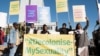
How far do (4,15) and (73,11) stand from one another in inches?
129

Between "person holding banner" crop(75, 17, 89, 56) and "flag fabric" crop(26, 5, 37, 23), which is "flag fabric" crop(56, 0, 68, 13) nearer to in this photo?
"flag fabric" crop(26, 5, 37, 23)

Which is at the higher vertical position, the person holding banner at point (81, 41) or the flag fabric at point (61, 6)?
the flag fabric at point (61, 6)

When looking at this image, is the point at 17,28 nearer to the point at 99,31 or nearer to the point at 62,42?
the point at 62,42

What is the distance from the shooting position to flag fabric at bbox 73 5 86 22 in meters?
11.0

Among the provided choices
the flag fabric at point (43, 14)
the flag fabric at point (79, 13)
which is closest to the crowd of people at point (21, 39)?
the flag fabric at point (79, 13)

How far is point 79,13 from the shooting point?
1106cm

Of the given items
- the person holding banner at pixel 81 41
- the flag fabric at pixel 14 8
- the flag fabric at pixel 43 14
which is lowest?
the person holding banner at pixel 81 41

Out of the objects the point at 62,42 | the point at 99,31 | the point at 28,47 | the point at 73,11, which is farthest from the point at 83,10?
the point at 28,47

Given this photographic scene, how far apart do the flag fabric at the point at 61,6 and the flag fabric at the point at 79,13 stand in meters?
0.81

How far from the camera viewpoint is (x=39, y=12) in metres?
11.1

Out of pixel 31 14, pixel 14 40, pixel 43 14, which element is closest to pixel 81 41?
pixel 43 14

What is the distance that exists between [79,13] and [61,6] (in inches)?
47.0

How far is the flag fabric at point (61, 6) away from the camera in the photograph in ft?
38.8

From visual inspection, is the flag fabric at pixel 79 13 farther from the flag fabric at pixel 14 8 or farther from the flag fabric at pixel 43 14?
the flag fabric at pixel 14 8
